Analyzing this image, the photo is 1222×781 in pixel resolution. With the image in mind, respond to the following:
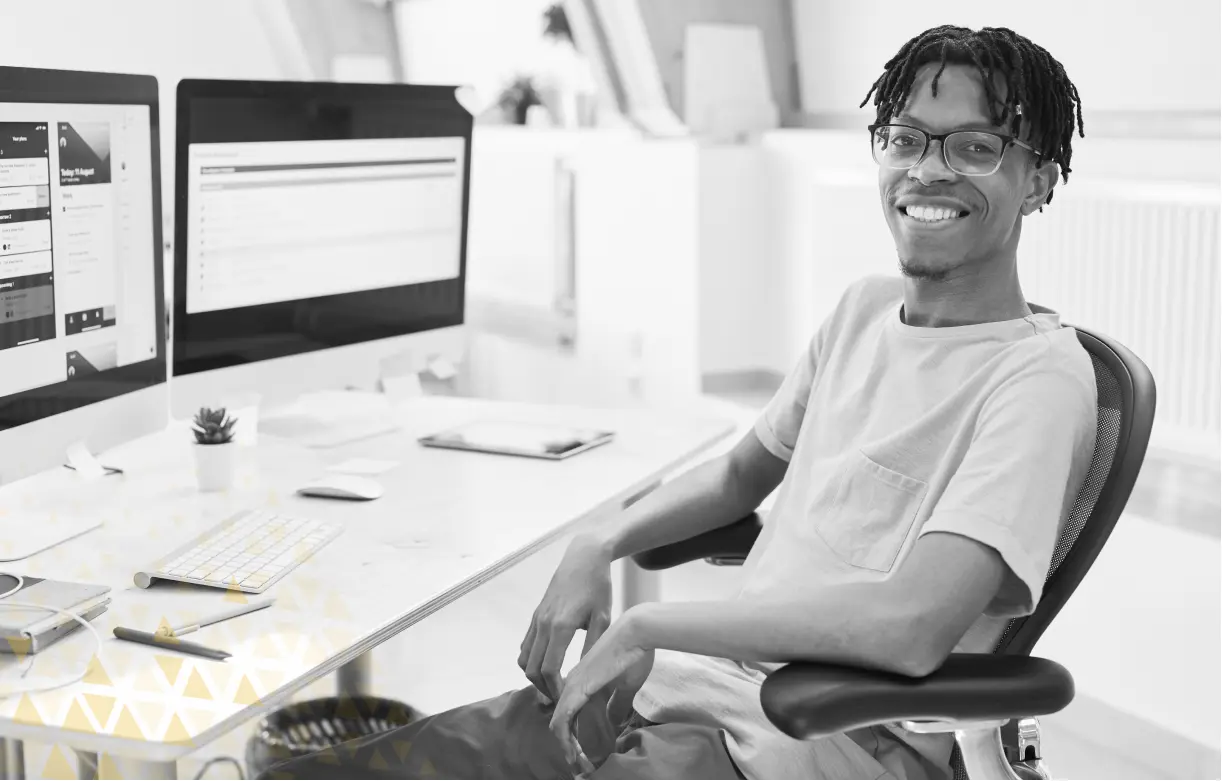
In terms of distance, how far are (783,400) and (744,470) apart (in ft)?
0.33

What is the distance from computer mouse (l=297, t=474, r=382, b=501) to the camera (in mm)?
1670

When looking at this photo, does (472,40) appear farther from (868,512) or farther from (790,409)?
(868,512)

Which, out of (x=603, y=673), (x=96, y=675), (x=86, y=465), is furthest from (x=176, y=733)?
(x=86, y=465)

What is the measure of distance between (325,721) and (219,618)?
951mm

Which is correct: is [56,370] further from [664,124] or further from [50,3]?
[50,3]

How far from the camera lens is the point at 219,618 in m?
1.25

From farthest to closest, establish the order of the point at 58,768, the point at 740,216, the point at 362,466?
1. the point at 740,216
2. the point at 58,768
3. the point at 362,466

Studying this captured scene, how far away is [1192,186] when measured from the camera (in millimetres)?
2311

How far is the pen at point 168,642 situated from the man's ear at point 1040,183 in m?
0.90

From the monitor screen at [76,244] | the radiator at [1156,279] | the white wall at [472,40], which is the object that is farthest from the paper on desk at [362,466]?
the white wall at [472,40]

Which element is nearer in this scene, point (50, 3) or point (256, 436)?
point (256, 436)

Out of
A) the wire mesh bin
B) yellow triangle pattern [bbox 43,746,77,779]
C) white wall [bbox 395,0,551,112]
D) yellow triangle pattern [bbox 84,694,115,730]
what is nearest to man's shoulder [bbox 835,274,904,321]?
yellow triangle pattern [bbox 84,694,115,730]

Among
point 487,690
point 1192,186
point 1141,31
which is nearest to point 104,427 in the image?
point 487,690

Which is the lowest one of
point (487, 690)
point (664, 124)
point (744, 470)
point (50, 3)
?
point (487, 690)
